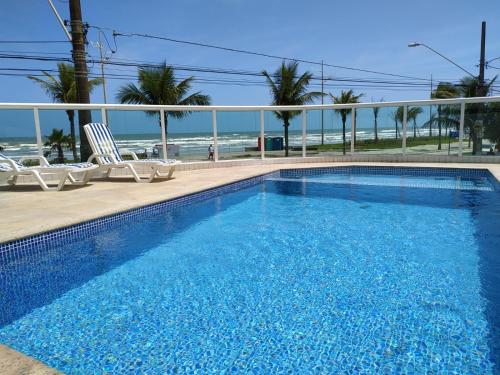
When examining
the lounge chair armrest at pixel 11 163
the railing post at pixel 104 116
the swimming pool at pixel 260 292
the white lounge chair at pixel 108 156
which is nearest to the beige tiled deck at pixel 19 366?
the swimming pool at pixel 260 292

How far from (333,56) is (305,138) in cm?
2282

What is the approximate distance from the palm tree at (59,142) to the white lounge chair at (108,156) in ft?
3.34

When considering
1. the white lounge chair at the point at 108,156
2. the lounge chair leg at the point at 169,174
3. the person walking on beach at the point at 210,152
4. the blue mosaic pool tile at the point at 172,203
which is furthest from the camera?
the person walking on beach at the point at 210,152

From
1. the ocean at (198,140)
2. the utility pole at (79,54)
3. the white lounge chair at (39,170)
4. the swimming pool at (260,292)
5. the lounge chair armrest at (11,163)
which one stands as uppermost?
the utility pole at (79,54)

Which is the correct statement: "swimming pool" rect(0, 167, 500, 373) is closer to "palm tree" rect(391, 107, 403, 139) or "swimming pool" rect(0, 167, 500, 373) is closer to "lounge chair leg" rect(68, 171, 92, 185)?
"lounge chair leg" rect(68, 171, 92, 185)

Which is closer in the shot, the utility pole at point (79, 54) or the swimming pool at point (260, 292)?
the swimming pool at point (260, 292)

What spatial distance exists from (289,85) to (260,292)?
15.3 meters

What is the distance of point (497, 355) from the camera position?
7.15 feet

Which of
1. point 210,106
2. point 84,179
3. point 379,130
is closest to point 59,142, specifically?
point 84,179

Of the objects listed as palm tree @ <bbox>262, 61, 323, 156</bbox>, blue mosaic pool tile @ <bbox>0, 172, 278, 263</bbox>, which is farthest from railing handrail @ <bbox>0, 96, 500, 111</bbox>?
palm tree @ <bbox>262, 61, 323, 156</bbox>

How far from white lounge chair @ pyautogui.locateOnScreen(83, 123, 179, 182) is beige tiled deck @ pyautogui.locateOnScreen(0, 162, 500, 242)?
1.12 feet

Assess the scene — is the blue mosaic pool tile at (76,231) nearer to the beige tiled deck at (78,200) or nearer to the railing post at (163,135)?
the beige tiled deck at (78,200)

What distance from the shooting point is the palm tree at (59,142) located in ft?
26.6

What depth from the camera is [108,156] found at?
7684mm
